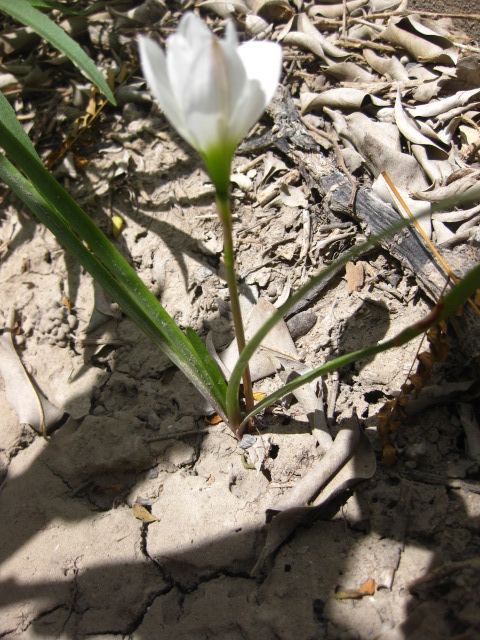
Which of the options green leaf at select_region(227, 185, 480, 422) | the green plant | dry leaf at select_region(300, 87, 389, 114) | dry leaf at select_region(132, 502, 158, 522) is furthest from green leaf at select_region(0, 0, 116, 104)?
dry leaf at select_region(132, 502, 158, 522)

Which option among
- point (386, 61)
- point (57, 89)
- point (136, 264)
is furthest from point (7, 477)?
point (386, 61)

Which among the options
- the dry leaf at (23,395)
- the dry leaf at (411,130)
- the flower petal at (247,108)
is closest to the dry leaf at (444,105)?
the dry leaf at (411,130)

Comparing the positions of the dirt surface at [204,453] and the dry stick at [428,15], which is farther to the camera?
the dry stick at [428,15]

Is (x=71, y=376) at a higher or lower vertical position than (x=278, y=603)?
higher

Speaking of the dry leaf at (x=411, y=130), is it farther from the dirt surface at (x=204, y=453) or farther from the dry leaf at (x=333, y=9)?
the dry leaf at (x=333, y=9)

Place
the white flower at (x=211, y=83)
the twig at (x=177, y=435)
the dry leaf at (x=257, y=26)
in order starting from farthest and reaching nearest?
the dry leaf at (x=257, y=26)
the twig at (x=177, y=435)
the white flower at (x=211, y=83)

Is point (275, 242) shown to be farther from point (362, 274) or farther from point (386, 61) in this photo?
point (386, 61)
